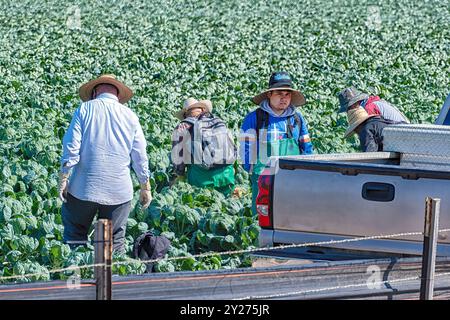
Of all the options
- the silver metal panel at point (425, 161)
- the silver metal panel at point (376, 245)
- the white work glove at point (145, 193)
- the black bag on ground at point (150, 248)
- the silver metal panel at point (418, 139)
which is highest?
the silver metal panel at point (418, 139)

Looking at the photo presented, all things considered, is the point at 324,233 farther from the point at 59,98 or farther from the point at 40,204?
the point at 59,98

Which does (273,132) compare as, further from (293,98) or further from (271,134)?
(293,98)

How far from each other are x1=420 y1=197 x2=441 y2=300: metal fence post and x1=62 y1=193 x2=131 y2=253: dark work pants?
10.3 feet

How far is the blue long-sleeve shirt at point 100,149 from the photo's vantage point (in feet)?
31.8

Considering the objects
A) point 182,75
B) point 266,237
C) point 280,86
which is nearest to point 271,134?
point 280,86

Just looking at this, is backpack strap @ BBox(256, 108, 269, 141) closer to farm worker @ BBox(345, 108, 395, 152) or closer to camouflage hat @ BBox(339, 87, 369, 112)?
farm worker @ BBox(345, 108, 395, 152)

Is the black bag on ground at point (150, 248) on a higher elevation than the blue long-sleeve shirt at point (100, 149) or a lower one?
lower

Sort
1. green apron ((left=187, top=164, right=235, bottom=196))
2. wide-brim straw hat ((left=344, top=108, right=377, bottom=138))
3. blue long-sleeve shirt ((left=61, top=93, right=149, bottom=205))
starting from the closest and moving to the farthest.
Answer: blue long-sleeve shirt ((left=61, top=93, right=149, bottom=205)), wide-brim straw hat ((left=344, top=108, right=377, bottom=138)), green apron ((left=187, top=164, right=235, bottom=196))

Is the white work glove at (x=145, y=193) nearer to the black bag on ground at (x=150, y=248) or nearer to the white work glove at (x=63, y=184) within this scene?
the black bag on ground at (x=150, y=248)

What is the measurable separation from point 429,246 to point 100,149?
10.7 feet

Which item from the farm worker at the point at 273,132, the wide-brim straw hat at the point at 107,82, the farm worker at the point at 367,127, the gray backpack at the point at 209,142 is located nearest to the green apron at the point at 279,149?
the farm worker at the point at 273,132

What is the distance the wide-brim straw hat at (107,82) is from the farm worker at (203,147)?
1.78 metres

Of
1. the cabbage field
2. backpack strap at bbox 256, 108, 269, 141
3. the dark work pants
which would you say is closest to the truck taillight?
the cabbage field

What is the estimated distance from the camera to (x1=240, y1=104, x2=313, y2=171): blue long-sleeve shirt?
36.9 feet
